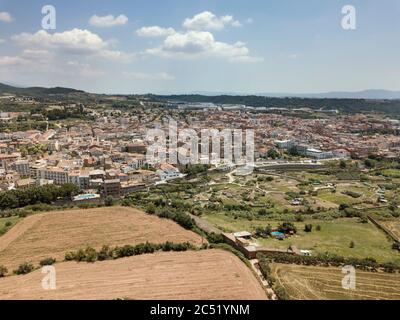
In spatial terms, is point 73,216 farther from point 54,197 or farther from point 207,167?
point 207,167

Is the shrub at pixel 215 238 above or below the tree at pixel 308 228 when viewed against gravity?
above

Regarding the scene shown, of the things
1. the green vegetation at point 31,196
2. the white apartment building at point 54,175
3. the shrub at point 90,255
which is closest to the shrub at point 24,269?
the shrub at point 90,255

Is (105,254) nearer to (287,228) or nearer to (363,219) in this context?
(287,228)

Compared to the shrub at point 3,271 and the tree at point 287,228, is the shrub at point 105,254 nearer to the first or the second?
the shrub at point 3,271

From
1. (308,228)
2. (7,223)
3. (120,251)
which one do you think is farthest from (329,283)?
(7,223)

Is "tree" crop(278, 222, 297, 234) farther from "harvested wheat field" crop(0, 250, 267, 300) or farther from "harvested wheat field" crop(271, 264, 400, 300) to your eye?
"harvested wheat field" crop(0, 250, 267, 300)

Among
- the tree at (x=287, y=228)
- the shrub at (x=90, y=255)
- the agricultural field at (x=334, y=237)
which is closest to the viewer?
the shrub at (x=90, y=255)

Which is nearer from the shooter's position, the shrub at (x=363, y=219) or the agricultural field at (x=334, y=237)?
the agricultural field at (x=334, y=237)
